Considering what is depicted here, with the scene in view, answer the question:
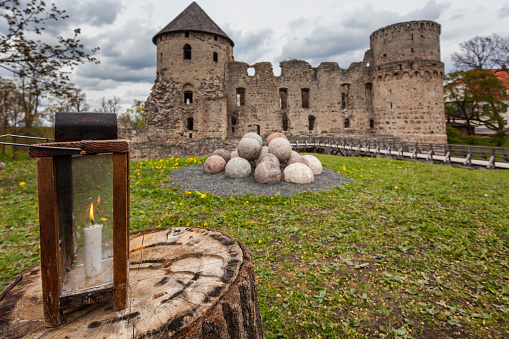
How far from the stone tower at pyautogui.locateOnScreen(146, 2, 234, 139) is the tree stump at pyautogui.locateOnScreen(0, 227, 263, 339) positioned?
22.3m

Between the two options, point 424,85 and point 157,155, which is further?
point 424,85

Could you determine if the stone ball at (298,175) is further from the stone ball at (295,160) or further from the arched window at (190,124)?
the arched window at (190,124)

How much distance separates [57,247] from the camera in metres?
1.26

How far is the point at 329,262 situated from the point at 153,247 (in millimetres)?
2642

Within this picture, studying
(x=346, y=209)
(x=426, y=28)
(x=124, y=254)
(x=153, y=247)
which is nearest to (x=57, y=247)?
(x=124, y=254)

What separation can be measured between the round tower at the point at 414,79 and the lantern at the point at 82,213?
2758cm

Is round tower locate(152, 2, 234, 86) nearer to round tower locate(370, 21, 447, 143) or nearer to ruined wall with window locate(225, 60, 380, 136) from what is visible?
ruined wall with window locate(225, 60, 380, 136)

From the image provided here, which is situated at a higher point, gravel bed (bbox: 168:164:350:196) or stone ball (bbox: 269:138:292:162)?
stone ball (bbox: 269:138:292:162)

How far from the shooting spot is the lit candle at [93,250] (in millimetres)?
1386

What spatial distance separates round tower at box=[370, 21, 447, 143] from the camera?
2386 centimetres

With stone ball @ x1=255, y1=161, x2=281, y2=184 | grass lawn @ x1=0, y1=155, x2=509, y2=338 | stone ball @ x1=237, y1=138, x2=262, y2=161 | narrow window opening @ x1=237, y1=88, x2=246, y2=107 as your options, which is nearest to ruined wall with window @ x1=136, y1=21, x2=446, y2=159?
narrow window opening @ x1=237, y1=88, x2=246, y2=107

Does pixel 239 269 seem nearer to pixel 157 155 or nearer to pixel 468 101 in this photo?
pixel 157 155

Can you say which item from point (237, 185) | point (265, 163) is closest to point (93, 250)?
point (237, 185)

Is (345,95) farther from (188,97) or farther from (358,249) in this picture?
(358,249)
